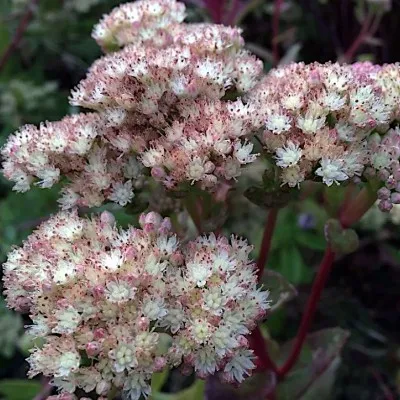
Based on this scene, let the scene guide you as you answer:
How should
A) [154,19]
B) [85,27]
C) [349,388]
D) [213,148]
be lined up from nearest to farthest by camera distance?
1. [213,148]
2. [154,19]
3. [349,388]
4. [85,27]

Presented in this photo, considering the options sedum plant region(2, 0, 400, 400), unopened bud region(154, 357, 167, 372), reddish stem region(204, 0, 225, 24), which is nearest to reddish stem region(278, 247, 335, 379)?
sedum plant region(2, 0, 400, 400)

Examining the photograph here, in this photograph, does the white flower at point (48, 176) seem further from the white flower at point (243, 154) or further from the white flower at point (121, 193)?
the white flower at point (243, 154)

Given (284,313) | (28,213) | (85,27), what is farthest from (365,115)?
(85,27)

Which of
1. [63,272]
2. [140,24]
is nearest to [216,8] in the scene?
[140,24]

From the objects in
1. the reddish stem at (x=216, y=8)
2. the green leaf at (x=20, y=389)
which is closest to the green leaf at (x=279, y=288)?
the green leaf at (x=20, y=389)

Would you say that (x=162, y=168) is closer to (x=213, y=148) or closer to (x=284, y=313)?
(x=213, y=148)

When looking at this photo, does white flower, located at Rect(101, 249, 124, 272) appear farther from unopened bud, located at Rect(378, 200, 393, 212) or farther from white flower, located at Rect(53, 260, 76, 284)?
unopened bud, located at Rect(378, 200, 393, 212)

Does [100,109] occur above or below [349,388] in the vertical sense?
above

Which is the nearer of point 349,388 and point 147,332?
point 147,332
